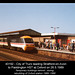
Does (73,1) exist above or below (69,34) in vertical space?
above

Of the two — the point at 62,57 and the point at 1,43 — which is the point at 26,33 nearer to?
the point at 1,43

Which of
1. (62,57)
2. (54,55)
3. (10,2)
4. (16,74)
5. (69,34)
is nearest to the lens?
(16,74)

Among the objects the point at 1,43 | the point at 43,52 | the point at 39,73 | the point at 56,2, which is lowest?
the point at 1,43

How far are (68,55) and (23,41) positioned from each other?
26.5 feet

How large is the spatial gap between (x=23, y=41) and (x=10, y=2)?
34.7ft

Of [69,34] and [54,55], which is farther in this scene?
[69,34]

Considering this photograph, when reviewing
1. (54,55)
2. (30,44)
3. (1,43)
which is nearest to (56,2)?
(54,55)

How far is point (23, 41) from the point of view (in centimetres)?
1911

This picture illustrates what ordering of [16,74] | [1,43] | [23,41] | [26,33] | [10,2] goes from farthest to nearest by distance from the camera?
[1,43] → [26,33] → [23,41] → [10,2] → [16,74]

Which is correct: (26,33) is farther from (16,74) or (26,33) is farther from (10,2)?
(16,74)

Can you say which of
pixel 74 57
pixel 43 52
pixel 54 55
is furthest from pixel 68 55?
pixel 43 52

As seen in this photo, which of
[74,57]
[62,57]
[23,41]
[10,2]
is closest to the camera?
[10,2]

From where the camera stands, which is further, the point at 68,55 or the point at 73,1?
the point at 68,55

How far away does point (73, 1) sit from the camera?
873cm
